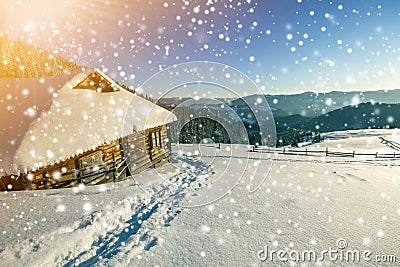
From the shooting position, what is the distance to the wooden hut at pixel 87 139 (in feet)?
21.1

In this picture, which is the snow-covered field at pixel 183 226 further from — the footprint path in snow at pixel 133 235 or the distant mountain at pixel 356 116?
the distant mountain at pixel 356 116

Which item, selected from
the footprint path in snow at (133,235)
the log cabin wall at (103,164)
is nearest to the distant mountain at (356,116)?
the log cabin wall at (103,164)

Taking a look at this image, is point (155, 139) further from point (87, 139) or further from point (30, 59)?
point (30, 59)

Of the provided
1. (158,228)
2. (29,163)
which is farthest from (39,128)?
(158,228)

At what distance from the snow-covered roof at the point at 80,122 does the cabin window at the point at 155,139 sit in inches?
51.4

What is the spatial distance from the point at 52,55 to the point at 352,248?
36.4m

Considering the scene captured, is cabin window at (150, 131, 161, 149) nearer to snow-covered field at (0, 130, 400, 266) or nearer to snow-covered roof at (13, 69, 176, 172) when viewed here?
snow-covered roof at (13, 69, 176, 172)

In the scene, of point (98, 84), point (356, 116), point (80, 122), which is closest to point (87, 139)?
point (80, 122)

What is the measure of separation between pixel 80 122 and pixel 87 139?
89 cm

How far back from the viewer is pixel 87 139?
782cm

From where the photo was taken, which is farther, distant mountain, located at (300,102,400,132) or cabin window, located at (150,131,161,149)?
distant mountain, located at (300,102,400,132)

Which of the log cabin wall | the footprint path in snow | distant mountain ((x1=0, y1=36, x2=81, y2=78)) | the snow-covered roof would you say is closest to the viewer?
the footprint path in snow

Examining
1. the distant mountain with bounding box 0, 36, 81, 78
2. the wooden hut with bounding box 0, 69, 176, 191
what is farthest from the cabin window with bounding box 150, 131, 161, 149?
the distant mountain with bounding box 0, 36, 81, 78

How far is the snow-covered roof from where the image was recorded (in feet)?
20.2
